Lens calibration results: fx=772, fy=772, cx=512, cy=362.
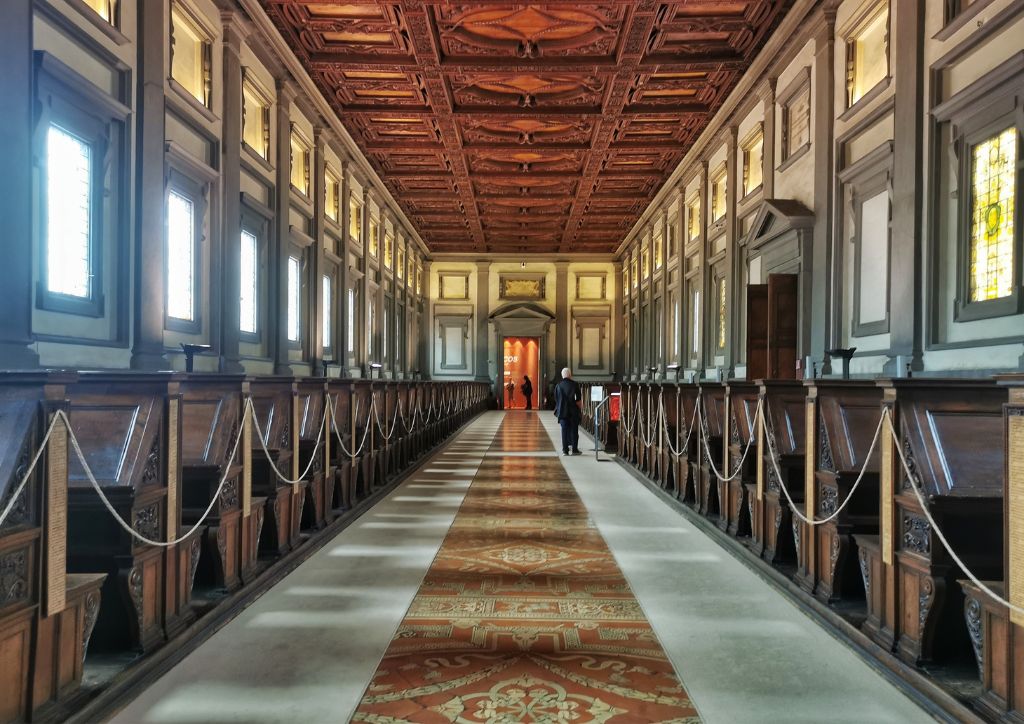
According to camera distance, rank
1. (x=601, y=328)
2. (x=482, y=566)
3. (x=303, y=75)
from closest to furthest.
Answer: (x=482, y=566) → (x=303, y=75) → (x=601, y=328)

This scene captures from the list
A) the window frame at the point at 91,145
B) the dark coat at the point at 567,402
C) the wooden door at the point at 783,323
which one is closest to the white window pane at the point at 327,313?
the dark coat at the point at 567,402

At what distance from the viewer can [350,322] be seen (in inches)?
742

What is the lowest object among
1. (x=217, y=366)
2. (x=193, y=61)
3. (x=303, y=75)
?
(x=217, y=366)

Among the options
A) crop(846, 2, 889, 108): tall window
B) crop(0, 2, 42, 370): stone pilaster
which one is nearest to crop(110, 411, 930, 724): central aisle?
crop(0, 2, 42, 370): stone pilaster

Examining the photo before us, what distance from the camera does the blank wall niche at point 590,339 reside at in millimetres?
30672

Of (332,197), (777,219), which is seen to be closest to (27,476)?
(777,219)

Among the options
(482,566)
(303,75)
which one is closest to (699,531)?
(482,566)

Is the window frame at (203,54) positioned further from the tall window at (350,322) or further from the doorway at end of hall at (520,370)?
the doorway at end of hall at (520,370)

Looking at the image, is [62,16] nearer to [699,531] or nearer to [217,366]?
[217,366]

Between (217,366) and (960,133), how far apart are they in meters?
9.36

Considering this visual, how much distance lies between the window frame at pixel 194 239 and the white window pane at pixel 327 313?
6157 millimetres

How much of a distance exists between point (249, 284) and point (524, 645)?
398 inches

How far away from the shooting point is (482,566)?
16.9 ft

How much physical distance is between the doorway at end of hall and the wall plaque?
5.62 feet
